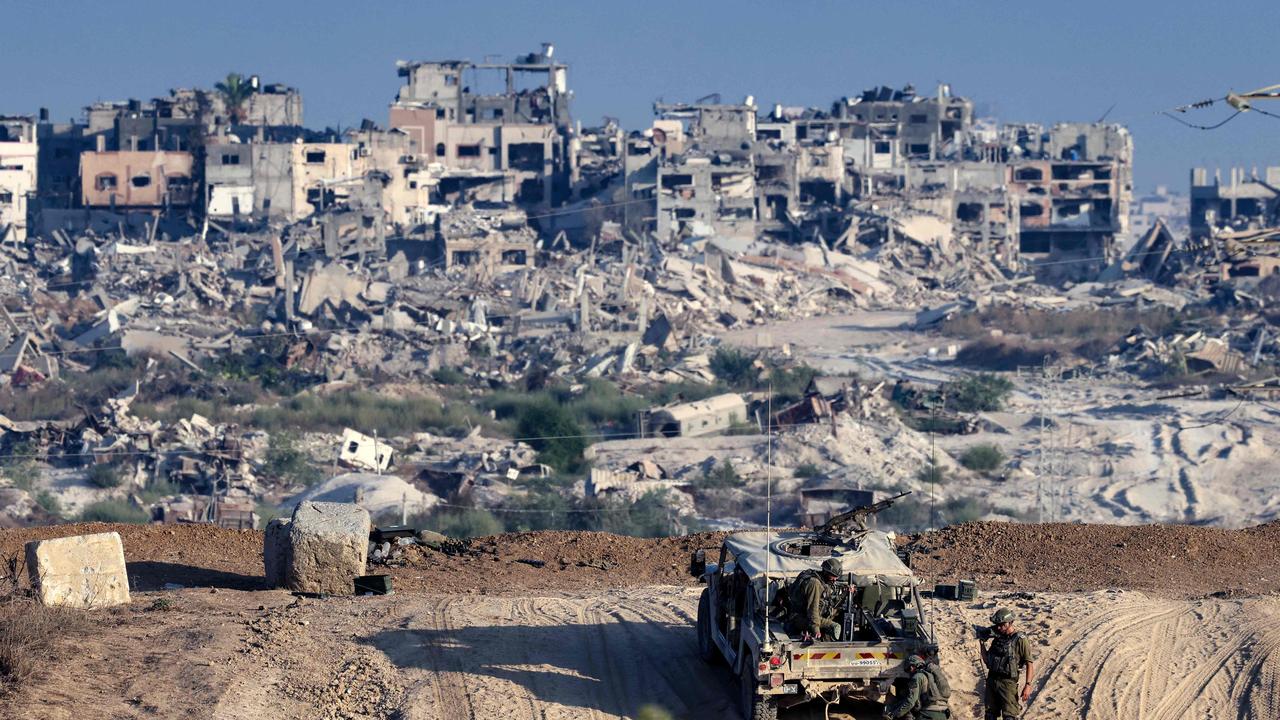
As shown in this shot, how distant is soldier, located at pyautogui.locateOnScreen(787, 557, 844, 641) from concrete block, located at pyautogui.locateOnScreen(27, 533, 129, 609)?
5.27 meters

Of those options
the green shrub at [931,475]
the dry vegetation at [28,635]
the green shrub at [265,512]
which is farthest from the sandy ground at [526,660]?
the green shrub at [931,475]

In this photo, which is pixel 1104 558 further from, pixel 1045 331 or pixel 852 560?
pixel 1045 331

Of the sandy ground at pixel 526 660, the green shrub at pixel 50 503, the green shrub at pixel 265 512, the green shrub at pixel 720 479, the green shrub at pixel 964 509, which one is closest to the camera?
the sandy ground at pixel 526 660

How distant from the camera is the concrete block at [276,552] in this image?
A: 1341 centimetres

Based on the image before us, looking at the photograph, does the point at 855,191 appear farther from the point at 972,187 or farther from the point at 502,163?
the point at 502,163

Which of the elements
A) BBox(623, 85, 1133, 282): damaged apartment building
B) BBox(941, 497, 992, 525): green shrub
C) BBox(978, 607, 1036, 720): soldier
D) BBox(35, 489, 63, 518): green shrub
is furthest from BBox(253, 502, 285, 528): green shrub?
BBox(623, 85, 1133, 282): damaged apartment building

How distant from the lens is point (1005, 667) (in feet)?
31.2

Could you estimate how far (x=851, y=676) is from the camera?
961cm

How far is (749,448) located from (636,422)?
4018 mm

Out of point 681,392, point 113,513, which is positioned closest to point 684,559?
point 113,513

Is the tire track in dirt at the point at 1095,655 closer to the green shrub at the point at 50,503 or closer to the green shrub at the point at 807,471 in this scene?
the green shrub at the point at 807,471

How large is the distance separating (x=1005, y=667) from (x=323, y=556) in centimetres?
590

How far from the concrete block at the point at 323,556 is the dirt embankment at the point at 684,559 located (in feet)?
1.90

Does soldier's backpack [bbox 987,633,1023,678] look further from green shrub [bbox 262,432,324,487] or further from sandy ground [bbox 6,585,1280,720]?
green shrub [bbox 262,432,324,487]
